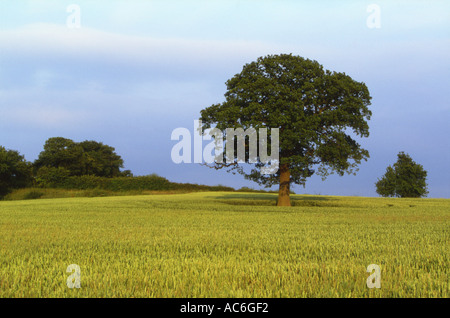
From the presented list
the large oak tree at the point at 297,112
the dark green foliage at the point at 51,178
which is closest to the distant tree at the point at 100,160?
the dark green foliage at the point at 51,178

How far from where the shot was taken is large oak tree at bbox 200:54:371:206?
85.4 ft

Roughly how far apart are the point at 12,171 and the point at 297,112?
152 ft

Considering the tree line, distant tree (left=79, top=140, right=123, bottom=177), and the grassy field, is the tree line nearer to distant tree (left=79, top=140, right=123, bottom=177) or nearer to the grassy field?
distant tree (left=79, top=140, right=123, bottom=177)

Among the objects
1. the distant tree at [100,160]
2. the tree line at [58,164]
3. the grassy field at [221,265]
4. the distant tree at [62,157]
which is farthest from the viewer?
the distant tree at [100,160]

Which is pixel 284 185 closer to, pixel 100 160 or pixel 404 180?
pixel 404 180

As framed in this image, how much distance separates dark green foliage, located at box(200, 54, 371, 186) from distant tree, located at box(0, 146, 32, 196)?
121 ft

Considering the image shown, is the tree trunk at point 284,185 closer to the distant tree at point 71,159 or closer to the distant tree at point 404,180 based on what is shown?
the distant tree at point 404,180

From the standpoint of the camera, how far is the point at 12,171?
180 ft

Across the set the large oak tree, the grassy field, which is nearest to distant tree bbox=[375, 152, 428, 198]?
the large oak tree

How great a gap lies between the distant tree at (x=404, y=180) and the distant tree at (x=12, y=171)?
5620cm

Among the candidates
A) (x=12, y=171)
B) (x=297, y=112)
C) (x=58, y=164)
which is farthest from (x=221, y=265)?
(x=58, y=164)

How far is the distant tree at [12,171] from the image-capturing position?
52312 mm
